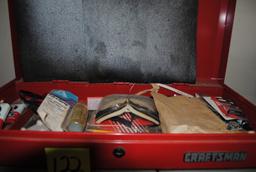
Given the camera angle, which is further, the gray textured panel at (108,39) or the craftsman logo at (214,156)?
the gray textured panel at (108,39)

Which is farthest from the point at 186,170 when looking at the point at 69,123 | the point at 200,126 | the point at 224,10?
Result: the point at 224,10

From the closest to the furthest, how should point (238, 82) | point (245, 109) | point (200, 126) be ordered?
1. point (200, 126)
2. point (245, 109)
3. point (238, 82)

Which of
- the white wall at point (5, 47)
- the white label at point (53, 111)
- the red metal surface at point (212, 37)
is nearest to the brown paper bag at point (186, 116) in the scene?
the red metal surface at point (212, 37)

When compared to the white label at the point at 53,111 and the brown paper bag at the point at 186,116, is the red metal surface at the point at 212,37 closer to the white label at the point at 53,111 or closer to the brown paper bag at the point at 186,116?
the brown paper bag at the point at 186,116

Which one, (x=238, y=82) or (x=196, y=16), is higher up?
(x=196, y=16)

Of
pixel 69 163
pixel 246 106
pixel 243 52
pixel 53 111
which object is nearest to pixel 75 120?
pixel 53 111

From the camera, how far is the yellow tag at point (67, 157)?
46 centimetres

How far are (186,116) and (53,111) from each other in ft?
1.33

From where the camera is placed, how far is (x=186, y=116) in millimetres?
620

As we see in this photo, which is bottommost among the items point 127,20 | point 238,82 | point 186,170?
point 186,170

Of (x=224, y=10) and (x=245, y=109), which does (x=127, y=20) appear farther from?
(x=245, y=109)

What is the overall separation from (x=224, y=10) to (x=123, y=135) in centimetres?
65

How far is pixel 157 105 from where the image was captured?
0.68 meters

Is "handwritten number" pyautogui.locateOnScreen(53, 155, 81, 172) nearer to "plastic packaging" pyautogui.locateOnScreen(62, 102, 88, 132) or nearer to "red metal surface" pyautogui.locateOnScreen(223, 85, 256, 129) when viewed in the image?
"plastic packaging" pyautogui.locateOnScreen(62, 102, 88, 132)
